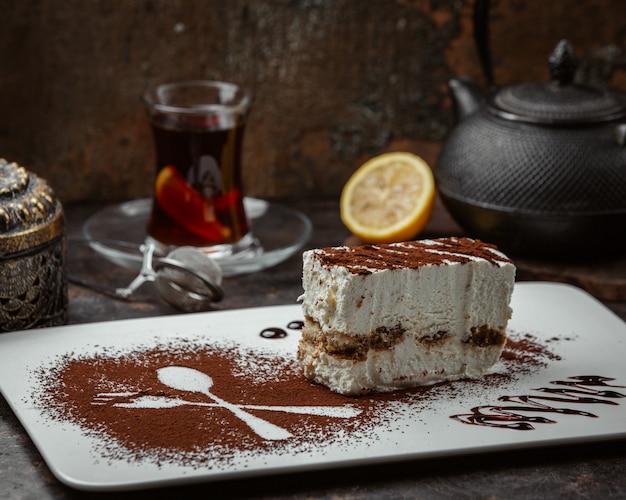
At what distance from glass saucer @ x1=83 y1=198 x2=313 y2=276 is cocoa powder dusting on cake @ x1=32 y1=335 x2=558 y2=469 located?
1.66 ft

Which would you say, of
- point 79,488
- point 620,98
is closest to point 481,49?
point 620,98

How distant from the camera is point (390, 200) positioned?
2514 millimetres

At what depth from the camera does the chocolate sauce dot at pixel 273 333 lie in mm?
1909

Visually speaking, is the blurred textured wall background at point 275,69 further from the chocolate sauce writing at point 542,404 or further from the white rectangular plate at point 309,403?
the chocolate sauce writing at point 542,404

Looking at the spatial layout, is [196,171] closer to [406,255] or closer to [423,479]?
[406,255]

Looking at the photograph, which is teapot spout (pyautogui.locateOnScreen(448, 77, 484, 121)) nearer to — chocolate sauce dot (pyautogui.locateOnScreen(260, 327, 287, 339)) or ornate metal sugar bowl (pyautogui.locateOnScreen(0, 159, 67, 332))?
chocolate sauce dot (pyautogui.locateOnScreen(260, 327, 287, 339))

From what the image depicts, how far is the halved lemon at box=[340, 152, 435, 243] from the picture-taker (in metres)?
2.44

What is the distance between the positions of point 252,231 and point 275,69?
21.6 inches

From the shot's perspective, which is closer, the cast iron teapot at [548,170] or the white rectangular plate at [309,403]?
the white rectangular plate at [309,403]

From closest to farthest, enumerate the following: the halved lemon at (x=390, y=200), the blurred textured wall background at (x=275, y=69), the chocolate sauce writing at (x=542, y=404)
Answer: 1. the chocolate sauce writing at (x=542, y=404)
2. the halved lemon at (x=390, y=200)
3. the blurred textured wall background at (x=275, y=69)

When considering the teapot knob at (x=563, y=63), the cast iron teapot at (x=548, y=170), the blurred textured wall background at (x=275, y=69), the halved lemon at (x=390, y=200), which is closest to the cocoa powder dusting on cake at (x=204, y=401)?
the cast iron teapot at (x=548, y=170)

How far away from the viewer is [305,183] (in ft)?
9.89

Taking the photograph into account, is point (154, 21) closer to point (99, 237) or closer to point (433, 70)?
point (99, 237)

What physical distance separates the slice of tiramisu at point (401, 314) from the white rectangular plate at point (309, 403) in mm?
47
